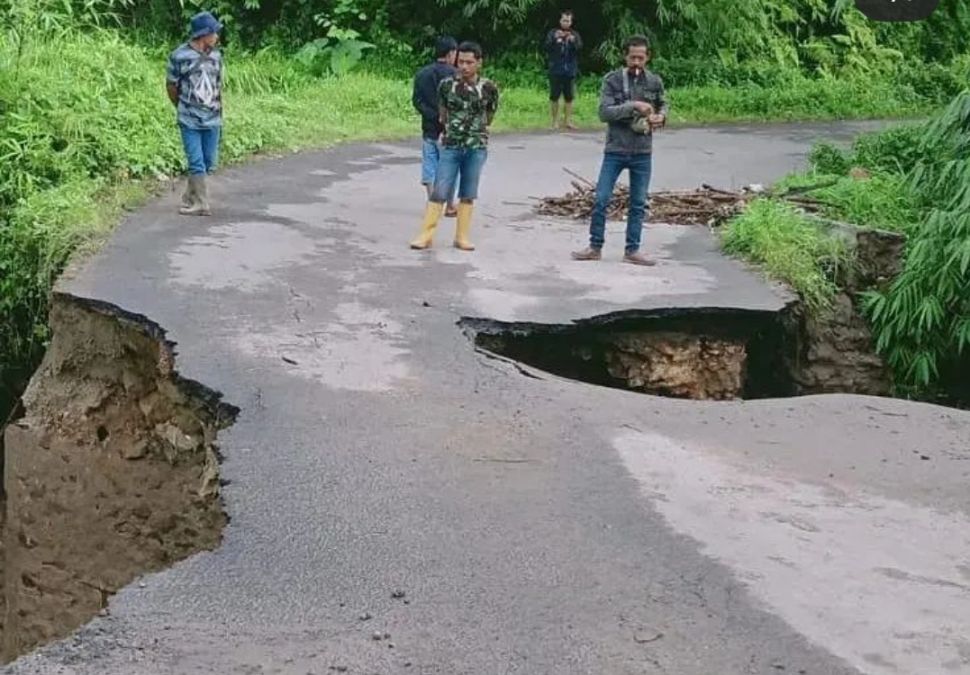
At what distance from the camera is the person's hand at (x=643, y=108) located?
9102 millimetres

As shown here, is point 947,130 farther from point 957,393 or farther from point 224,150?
point 224,150

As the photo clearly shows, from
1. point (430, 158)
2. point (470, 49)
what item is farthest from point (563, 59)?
point (470, 49)

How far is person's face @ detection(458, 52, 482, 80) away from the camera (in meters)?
9.41

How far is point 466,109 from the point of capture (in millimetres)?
9492

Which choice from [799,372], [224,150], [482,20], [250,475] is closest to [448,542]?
[250,475]

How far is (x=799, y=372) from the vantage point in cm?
907

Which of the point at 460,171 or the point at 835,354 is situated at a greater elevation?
the point at 460,171

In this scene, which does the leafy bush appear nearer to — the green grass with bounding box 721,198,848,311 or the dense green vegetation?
the dense green vegetation

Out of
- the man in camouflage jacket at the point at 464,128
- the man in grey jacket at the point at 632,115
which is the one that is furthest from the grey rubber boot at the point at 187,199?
the man in grey jacket at the point at 632,115

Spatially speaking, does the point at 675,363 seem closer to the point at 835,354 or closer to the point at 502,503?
the point at 835,354

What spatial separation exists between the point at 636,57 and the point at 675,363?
231 centimetres

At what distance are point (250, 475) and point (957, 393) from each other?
6557mm

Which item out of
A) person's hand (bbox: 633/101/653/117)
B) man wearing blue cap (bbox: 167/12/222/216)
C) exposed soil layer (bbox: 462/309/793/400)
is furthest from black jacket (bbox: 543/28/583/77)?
exposed soil layer (bbox: 462/309/793/400)

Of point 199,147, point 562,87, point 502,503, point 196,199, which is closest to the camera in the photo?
point 502,503
